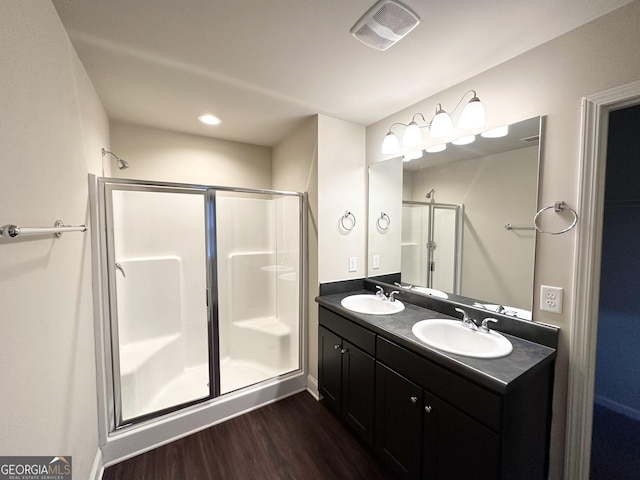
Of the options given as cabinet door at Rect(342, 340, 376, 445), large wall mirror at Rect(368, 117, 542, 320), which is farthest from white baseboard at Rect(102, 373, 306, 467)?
large wall mirror at Rect(368, 117, 542, 320)

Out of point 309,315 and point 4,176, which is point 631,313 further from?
point 4,176

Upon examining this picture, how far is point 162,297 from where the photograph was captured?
7.93 feet

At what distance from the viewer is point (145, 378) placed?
6.77 feet

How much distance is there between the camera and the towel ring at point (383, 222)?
233 centimetres

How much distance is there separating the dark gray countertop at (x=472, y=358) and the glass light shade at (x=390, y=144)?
50.3 inches

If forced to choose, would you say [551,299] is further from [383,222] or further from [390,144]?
[390,144]

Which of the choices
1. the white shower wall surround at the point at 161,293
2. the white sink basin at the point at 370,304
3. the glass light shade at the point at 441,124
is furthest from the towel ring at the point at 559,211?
the white shower wall surround at the point at 161,293

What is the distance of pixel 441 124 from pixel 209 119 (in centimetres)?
191

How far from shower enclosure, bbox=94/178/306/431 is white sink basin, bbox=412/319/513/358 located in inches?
48.0

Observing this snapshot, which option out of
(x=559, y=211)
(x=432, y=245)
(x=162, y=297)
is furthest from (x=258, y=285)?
(x=559, y=211)

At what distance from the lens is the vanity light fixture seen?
4.87 ft

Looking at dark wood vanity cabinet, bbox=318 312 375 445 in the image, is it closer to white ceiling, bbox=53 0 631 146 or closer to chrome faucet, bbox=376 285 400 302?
chrome faucet, bbox=376 285 400 302

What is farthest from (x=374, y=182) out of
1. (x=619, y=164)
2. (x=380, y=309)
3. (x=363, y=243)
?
(x=619, y=164)

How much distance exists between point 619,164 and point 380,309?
2.14 m
